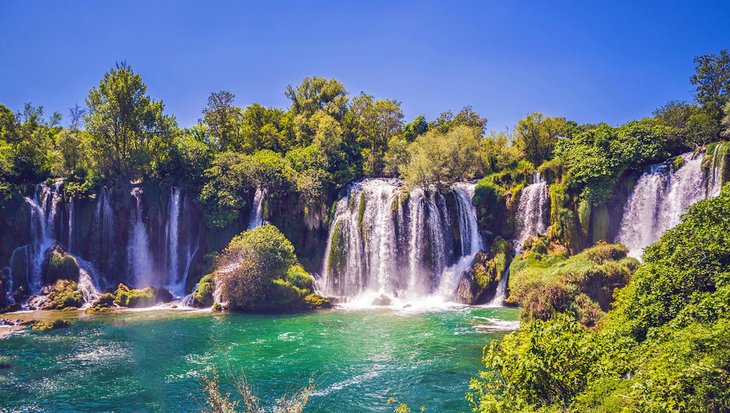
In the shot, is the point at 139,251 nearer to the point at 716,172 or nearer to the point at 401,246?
the point at 401,246

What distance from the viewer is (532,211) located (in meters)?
44.7

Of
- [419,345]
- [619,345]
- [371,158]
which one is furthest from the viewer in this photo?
[371,158]

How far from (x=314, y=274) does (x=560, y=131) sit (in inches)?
1278

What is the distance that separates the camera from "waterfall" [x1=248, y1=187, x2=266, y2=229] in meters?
49.6

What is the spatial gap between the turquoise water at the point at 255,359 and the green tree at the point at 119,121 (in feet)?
61.9

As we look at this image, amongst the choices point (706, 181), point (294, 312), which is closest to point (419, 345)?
point (294, 312)

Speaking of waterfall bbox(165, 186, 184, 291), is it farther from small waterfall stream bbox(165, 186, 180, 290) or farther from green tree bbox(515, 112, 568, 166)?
green tree bbox(515, 112, 568, 166)

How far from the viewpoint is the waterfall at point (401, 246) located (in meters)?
44.4

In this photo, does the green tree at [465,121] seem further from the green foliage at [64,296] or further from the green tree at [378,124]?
the green foliage at [64,296]

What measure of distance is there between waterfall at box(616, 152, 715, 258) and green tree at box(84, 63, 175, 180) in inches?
1866

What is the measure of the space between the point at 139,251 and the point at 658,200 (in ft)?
159

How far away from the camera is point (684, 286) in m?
13.2

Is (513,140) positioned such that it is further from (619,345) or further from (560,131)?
(619,345)

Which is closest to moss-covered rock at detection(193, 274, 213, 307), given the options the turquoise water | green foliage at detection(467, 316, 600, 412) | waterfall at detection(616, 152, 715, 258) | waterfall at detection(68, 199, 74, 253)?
the turquoise water
